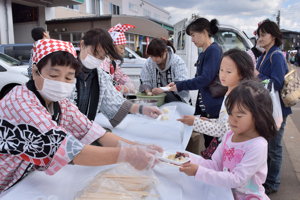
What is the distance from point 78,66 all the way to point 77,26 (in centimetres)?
1331

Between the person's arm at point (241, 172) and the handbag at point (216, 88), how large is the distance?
118 cm

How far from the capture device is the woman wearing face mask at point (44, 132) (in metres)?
1.08

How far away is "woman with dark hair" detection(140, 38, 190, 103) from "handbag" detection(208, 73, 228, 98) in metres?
0.68

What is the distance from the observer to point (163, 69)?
324 cm

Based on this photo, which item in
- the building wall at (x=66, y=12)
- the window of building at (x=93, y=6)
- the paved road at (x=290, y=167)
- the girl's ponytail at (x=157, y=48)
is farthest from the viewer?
the window of building at (x=93, y=6)

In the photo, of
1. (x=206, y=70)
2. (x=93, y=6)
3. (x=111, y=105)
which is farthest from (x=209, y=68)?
(x=93, y=6)

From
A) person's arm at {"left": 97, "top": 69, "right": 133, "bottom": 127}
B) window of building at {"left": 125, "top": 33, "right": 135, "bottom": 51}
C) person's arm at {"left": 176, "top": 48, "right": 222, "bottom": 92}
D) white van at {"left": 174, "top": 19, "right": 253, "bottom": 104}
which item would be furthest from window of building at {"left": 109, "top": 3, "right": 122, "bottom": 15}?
person's arm at {"left": 97, "top": 69, "right": 133, "bottom": 127}

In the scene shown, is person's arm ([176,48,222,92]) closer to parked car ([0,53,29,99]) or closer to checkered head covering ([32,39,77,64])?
A: checkered head covering ([32,39,77,64])

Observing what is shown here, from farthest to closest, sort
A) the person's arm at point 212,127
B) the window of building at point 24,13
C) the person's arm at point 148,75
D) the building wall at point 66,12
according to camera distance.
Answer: the building wall at point 66,12, the window of building at point 24,13, the person's arm at point 148,75, the person's arm at point 212,127

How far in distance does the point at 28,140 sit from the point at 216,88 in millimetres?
1834

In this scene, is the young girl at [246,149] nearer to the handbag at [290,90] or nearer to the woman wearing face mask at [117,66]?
the handbag at [290,90]

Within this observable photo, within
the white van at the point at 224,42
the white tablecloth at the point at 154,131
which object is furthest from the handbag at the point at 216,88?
the white van at the point at 224,42

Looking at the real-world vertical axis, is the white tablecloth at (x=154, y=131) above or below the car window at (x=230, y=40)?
below

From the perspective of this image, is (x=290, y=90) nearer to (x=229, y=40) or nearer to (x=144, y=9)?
(x=229, y=40)
